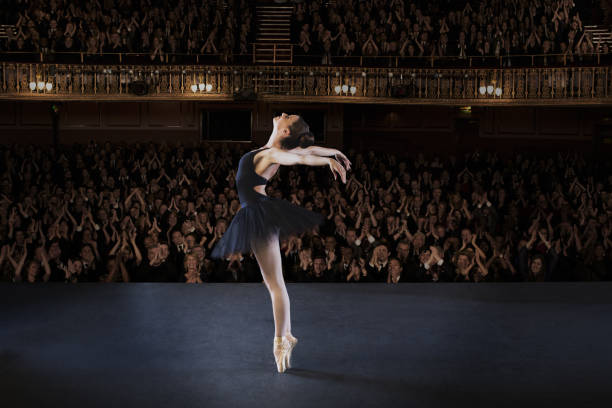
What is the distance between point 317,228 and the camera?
3.70 m

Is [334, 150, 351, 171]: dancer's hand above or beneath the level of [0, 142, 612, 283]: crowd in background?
above

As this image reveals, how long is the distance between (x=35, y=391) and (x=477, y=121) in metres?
16.2

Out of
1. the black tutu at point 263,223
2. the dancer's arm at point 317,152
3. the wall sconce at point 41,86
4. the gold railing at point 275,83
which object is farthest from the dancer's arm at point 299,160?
the wall sconce at point 41,86

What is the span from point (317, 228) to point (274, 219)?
263 mm

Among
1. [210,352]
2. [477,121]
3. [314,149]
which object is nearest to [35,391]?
[210,352]

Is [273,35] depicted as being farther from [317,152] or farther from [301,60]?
[317,152]

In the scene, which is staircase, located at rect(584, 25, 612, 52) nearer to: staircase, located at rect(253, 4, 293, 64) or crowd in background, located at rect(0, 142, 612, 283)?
crowd in background, located at rect(0, 142, 612, 283)

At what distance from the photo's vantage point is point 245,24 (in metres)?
16.0

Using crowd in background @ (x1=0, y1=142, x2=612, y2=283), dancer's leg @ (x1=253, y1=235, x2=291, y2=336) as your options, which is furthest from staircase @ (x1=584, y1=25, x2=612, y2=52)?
dancer's leg @ (x1=253, y1=235, x2=291, y2=336)

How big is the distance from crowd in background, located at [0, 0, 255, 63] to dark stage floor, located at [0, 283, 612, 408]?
11072mm

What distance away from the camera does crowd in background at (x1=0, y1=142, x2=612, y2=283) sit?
22.2 ft

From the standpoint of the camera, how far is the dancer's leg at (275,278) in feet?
11.9

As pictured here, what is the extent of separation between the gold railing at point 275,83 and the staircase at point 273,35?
0.72 metres

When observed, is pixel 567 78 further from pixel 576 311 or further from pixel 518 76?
pixel 576 311
